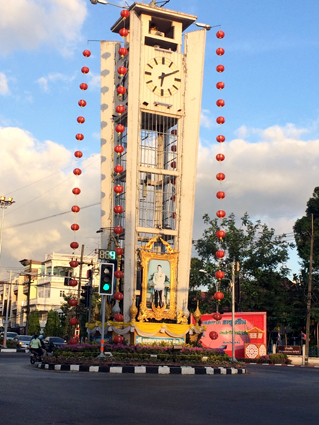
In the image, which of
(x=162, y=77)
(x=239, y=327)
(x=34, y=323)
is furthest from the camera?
(x=34, y=323)

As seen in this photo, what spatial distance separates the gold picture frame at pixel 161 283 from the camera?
2970 cm

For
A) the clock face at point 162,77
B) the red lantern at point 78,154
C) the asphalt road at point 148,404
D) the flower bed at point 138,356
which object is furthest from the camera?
the clock face at point 162,77

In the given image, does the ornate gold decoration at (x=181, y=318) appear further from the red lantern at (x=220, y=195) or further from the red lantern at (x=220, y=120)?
the red lantern at (x=220, y=120)

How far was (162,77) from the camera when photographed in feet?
104

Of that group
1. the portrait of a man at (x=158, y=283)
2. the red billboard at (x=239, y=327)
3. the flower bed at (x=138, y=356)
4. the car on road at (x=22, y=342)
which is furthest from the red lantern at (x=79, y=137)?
the car on road at (x=22, y=342)

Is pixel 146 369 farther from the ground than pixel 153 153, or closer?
closer

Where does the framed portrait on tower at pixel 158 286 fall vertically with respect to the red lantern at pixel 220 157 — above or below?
below

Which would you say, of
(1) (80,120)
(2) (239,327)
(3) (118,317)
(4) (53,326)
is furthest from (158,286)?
(4) (53,326)

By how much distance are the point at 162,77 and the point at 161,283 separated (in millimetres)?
11619

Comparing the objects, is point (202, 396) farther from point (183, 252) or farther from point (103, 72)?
point (103, 72)

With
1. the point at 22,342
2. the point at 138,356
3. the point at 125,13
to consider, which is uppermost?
the point at 125,13

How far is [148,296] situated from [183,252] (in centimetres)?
346

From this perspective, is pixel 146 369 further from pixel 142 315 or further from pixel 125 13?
pixel 125 13

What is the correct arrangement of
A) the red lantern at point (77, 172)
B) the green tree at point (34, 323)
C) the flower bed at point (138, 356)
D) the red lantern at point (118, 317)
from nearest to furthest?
1. the flower bed at point (138, 356)
2. the red lantern at point (118, 317)
3. the red lantern at point (77, 172)
4. the green tree at point (34, 323)
